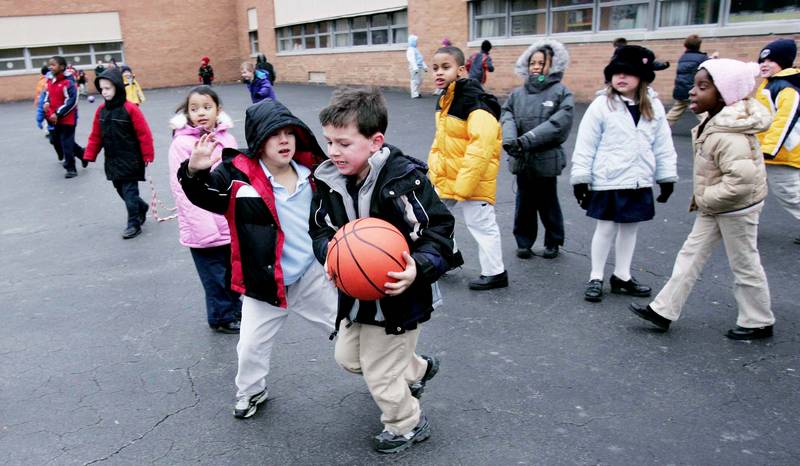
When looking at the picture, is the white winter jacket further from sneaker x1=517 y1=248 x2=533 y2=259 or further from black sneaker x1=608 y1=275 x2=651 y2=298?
sneaker x1=517 y1=248 x2=533 y2=259

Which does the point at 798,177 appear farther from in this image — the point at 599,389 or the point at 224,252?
the point at 224,252

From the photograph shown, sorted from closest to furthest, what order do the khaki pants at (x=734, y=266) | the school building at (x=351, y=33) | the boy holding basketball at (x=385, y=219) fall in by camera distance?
the boy holding basketball at (x=385, y=219) < the khaki pants at (x=734, y=266) < the school building at (x=351, y=33)

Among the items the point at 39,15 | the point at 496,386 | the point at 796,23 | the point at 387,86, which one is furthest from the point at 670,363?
the point at 39,15

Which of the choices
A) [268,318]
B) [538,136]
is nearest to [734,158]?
[538,136]

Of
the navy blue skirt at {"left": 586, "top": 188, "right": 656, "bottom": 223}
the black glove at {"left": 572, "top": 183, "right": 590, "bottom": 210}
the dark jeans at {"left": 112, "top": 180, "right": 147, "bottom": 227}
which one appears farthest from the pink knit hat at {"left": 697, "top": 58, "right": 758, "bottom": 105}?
the dark jeans at {"left": 112, "top": 180, "right": 147, "bottom": 227}

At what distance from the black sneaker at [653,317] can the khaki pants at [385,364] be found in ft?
6.69

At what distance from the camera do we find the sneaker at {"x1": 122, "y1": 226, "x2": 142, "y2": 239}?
7.54 m

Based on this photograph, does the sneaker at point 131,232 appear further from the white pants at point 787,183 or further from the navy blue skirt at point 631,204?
the white pants at point 787,183

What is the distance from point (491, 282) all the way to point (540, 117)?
1.54m

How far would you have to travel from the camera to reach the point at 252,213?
3.37 metres

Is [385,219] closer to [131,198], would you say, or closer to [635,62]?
[635,62]

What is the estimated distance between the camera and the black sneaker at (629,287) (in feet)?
16.8

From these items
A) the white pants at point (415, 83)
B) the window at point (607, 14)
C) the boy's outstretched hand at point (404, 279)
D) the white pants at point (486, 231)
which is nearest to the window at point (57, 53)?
the white pants at point (415, 83)

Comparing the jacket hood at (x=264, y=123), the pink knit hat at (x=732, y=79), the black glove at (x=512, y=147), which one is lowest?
the black glove at (x=512, y=147)
